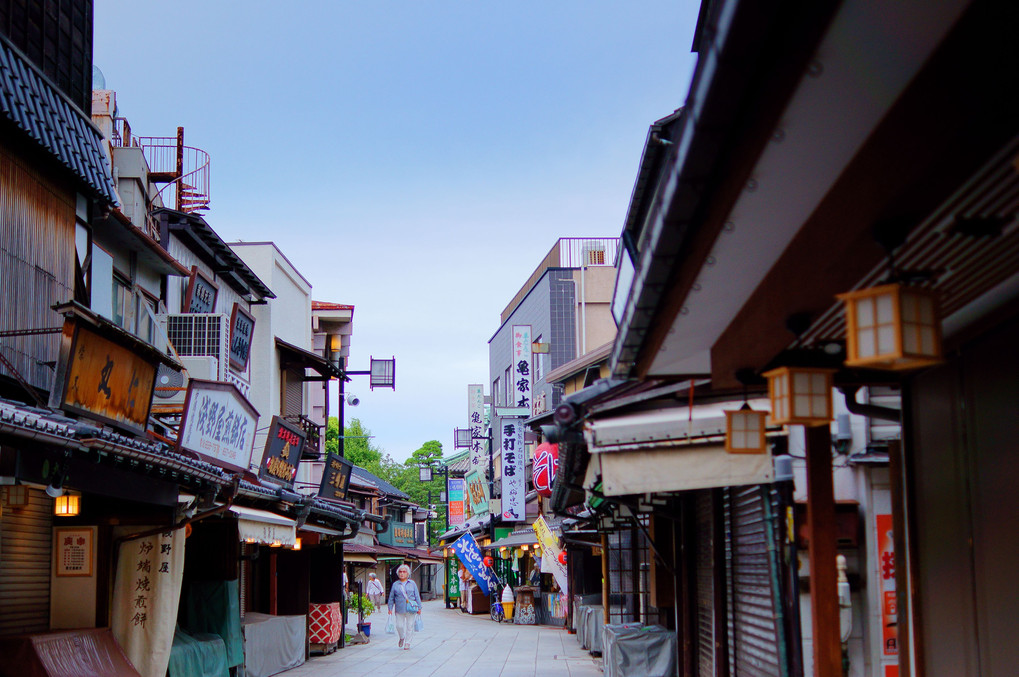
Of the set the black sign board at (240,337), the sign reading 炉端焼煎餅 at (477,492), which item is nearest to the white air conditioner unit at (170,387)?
the black sign board at (240,337)

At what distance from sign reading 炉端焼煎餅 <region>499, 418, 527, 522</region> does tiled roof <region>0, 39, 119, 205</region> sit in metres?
21.5

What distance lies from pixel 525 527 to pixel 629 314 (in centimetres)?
3786

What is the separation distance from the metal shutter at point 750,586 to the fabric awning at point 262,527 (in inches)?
292

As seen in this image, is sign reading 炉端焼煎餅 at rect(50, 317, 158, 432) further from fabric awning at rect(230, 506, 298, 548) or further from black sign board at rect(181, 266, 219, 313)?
black sign board at rect(181, 266, 219, 313)

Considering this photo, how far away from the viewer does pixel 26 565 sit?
451 inches

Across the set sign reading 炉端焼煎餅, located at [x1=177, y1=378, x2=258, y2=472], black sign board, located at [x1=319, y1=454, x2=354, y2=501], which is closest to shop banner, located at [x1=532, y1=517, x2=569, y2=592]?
black sign board, located at [x1=319, y1=454, x2=354, y2=501]

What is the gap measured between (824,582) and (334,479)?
18.3m

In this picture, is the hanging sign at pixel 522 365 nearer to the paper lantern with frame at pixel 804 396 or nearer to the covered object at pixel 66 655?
the covered object at pixel 66 655

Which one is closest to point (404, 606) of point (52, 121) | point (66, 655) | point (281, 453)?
point (281, 453)

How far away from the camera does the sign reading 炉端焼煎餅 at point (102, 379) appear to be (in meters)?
10.2

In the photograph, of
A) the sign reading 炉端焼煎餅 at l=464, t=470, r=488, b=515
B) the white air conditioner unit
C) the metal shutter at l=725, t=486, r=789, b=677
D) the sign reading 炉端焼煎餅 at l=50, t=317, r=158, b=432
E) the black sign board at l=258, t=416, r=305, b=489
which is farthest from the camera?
the sign reading 炉端焼煎餅 at l=464, t=470, r=488, b=515

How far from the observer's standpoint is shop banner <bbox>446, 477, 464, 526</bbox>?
54.1 meters

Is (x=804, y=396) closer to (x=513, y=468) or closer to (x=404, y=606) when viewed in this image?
(x=404, y=606)

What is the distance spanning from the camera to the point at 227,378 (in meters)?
20.9
